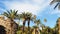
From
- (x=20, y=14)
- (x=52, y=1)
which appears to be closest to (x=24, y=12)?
(x=20, y=14)

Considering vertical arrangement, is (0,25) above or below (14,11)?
below

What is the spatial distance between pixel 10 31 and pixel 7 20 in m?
3.47

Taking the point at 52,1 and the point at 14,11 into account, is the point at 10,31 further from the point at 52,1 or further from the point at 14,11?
the point at 52,1

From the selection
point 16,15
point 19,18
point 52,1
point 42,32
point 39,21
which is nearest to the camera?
point 52,1

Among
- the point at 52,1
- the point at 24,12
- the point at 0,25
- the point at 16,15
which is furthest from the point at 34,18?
the point at 52,1

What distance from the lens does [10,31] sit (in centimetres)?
6375

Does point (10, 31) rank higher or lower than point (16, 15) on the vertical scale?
lower

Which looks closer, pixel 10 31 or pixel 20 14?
pixel 10 31

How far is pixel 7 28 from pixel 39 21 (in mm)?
16573

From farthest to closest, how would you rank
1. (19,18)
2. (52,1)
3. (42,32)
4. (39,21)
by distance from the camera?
(39,21)
(19,18)
(42,32)
(52,1)

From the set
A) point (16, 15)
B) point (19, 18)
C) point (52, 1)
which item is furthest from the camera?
point (19, 18)

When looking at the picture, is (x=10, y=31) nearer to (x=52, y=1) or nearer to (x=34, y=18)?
(x=34, y=18)

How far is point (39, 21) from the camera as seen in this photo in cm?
7656

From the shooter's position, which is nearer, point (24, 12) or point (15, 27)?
point (15, 27)
